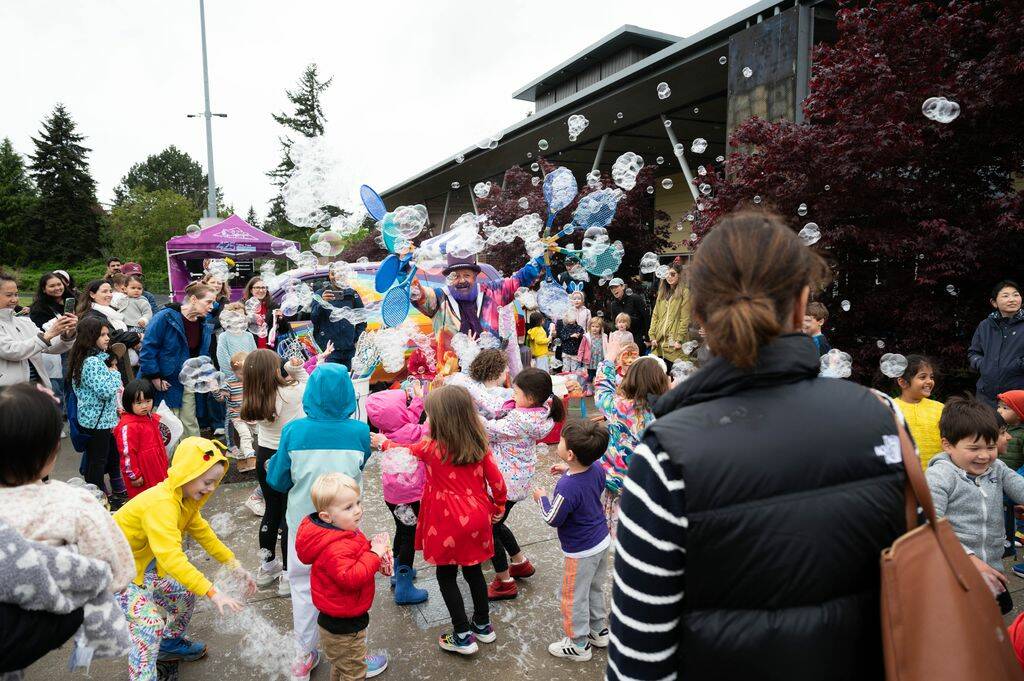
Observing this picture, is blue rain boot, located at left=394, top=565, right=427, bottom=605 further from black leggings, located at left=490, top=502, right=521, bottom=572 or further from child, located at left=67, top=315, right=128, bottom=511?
child, located at left=67, top=315, right=128, bottom=511

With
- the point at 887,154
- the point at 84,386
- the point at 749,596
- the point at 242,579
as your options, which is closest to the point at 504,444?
the point at 242,579

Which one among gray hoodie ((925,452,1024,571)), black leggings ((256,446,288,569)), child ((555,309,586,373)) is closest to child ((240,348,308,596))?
black leggings ((256,446,288,569))

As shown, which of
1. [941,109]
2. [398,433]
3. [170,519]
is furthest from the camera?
[941,109]

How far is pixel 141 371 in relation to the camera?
203 inches

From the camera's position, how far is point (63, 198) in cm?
3631

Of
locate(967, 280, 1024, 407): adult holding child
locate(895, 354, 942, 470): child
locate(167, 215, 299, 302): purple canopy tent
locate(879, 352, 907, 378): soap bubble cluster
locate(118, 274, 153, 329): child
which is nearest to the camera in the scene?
locate(895, 354, 942, 470): child

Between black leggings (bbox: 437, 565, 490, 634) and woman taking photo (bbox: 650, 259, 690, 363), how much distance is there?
5.05 meters

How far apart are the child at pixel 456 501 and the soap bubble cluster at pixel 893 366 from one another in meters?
2.82

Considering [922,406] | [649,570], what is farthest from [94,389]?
[922,406]

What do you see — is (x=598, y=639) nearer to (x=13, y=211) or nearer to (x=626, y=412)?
(x=626, y=412)

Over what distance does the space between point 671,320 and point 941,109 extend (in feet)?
11.5

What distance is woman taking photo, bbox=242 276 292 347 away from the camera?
6732 millimetres

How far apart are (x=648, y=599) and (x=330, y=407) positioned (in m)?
2.24

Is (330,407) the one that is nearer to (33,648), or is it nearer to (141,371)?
(33,648)
